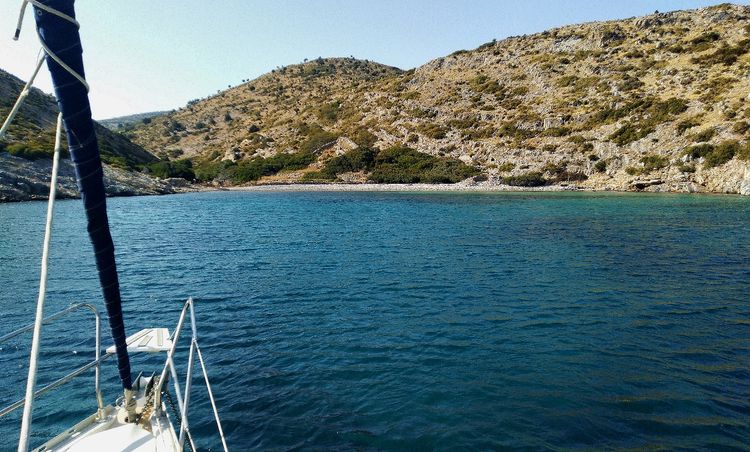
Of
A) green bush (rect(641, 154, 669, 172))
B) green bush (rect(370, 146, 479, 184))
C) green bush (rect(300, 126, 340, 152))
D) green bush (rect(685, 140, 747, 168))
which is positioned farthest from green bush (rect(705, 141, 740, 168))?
green bush (rect(300, 126, 340, 152))

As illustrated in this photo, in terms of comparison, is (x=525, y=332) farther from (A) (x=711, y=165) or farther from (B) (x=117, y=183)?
(B) (x=117, y=183)

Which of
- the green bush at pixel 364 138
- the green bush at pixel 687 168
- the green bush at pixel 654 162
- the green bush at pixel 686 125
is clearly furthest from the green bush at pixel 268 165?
the green bush at pixel 687 168

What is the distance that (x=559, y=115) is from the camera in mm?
92562

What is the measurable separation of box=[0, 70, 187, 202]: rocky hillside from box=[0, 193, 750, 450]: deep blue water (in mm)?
36898

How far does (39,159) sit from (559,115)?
9482 centimetres

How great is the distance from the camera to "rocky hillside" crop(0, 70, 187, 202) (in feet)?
200

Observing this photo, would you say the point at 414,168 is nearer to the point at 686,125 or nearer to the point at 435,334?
the point at 686,125

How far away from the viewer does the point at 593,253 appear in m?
25.4

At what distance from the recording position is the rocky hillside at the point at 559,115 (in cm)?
7019

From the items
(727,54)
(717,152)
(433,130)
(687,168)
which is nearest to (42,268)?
(717,152)

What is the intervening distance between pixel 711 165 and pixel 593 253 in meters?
52.8

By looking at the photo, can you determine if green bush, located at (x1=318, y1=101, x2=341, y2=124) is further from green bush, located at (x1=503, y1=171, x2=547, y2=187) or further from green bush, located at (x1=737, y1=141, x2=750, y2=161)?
green bush, located at (x1=737, y1=141, x2=750, y2=161)

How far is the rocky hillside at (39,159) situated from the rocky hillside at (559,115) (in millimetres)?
20808

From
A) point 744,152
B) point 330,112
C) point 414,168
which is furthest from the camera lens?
point 330,112
